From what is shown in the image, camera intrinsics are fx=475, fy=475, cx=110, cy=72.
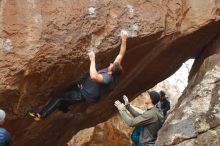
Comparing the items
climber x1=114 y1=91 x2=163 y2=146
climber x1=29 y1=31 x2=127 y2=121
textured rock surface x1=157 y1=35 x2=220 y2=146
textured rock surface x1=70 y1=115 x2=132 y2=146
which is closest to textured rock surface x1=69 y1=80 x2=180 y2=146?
textured rock surface x1=70 y1=115 x2=132 y2=146

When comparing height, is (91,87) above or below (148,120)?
above

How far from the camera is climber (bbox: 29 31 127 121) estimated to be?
8.55 metres

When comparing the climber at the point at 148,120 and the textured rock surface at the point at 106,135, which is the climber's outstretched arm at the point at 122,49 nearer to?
the climber at the point at 148,120

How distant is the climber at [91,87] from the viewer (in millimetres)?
8547

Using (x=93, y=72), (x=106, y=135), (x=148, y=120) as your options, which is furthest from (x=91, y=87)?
(x=106, y=135)

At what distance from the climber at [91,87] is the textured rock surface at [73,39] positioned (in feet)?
0.54

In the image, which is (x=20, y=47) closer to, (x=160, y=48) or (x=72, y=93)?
(x=72, y=93)

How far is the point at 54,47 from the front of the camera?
8.62 meters

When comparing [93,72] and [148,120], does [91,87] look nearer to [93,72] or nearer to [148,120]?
[93,72]

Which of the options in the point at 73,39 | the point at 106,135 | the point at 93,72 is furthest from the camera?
the point at 106,135

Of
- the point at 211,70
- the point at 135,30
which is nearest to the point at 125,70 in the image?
the point at 135,30

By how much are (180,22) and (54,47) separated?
2749 millimetres

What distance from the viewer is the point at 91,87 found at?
28.9 ft

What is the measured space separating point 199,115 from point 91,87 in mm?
2033
